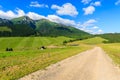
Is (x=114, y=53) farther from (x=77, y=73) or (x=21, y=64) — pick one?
(x=77, y=73)

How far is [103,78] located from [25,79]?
6377 mm

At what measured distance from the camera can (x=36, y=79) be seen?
14.6 metres

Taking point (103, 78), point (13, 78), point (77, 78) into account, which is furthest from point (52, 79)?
point (103, 78)

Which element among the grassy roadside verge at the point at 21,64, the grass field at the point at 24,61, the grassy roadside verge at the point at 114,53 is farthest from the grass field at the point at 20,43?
the grassy roadside verge at the point at 21,64

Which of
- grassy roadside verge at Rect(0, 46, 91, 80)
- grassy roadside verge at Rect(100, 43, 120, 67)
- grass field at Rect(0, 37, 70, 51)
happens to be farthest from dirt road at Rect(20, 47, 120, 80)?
grass field at Rect(0, 37, 70, 51)

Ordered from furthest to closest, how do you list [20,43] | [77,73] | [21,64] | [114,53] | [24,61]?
[20,43] < [114,53] < [24,61] < [21,64] < [77,73]

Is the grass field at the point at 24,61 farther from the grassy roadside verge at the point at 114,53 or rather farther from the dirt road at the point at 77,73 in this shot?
the grassy roadside verge at the point at 114,53

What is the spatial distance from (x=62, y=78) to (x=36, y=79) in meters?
2.09

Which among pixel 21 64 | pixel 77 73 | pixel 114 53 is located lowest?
pixel 114 53

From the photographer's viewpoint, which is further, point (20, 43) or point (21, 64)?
point (20, 43)

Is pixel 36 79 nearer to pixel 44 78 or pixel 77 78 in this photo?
pixel 44 78

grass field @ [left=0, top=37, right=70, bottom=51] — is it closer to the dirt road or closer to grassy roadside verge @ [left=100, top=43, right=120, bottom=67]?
grassy roadside verge @ [left=100, top=43, right=120, bottom=67]

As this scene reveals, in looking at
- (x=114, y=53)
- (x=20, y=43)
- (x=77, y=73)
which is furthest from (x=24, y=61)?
(x=20, y=43)

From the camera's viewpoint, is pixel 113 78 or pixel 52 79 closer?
pixel 52 79
